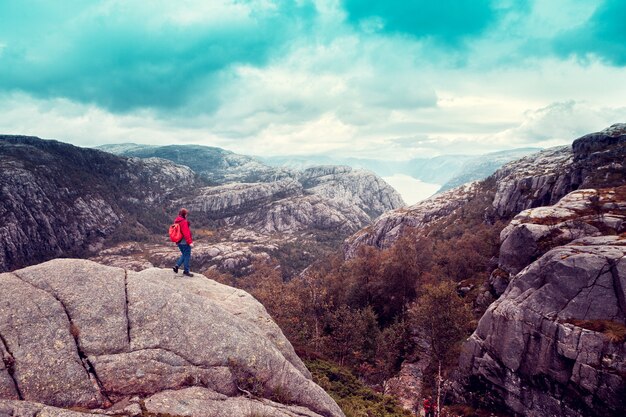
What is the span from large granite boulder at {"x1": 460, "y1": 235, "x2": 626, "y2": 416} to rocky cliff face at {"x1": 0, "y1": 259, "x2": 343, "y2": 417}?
120 feet

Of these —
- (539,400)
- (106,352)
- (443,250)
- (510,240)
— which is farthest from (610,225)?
(106,352)

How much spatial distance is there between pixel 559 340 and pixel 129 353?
5024cm

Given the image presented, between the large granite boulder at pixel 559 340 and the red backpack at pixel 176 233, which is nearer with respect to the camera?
the red backpack at pixel 176 233

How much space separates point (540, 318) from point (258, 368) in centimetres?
4352

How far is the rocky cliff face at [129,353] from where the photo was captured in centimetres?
1472

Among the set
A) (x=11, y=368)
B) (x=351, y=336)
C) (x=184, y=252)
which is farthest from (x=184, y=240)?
(x=351, y=336)

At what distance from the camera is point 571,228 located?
6038 cm

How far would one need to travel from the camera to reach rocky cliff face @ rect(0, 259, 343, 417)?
14.7 m

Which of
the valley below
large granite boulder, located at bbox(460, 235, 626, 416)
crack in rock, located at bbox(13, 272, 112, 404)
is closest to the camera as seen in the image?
crack in rock, located at bbox(13, 272, 112, 404)

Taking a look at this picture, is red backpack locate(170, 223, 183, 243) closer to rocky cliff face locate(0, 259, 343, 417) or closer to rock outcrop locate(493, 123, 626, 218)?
rocky cliff face locate(0, 259, 343, 417)

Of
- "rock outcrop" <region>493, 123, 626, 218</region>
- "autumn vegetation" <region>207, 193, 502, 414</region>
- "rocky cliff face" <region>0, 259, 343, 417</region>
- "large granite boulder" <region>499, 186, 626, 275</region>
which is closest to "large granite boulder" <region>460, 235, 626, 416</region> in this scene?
"autumn vegetation" <region>207, 193, 502, 414</region>

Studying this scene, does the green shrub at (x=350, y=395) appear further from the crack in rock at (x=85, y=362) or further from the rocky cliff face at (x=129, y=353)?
the crack in rock at (x=85, y=362)

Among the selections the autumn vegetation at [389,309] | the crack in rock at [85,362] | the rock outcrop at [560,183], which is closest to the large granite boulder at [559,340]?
the autumn vegetation at [389,309]

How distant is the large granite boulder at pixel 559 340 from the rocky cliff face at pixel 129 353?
36628mm
